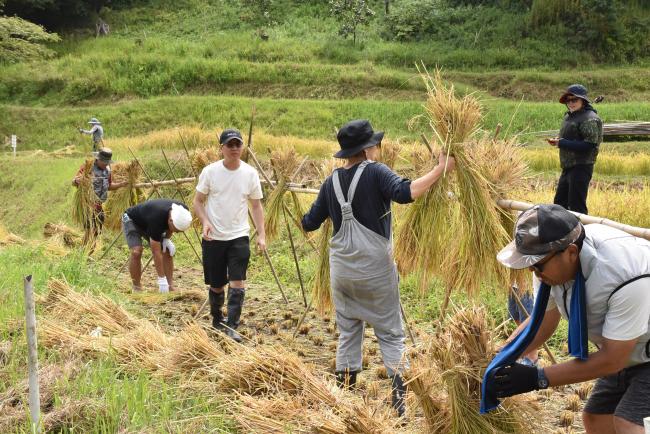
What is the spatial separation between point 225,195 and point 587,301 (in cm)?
349

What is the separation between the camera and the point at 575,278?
8.54ft

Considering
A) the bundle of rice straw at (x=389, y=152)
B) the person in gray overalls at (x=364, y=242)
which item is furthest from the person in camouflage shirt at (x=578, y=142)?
the person in gray overalls at (x=364, y=242)

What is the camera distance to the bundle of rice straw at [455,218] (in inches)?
152

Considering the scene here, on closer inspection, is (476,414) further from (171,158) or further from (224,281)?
(171,158)

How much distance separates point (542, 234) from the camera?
2.49 m

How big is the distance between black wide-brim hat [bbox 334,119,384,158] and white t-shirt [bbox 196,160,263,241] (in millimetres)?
1778

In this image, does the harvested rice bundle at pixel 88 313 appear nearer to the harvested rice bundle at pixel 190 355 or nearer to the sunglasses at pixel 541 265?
the harvested rice bundle at pixel 190 355

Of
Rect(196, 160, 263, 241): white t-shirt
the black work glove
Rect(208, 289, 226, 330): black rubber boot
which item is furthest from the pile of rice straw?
Rect(208, 289, 226, 330): black rubber boot

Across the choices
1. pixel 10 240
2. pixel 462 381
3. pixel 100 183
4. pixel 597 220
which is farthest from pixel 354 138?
pixel 10 240

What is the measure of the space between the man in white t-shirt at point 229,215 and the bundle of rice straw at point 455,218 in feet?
5.39

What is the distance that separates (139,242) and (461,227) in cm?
423

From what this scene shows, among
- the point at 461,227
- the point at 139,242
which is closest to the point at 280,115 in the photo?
the point at 139,242

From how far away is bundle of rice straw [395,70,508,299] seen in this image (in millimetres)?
3863

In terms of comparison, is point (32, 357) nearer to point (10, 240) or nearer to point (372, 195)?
point (372, 195)
